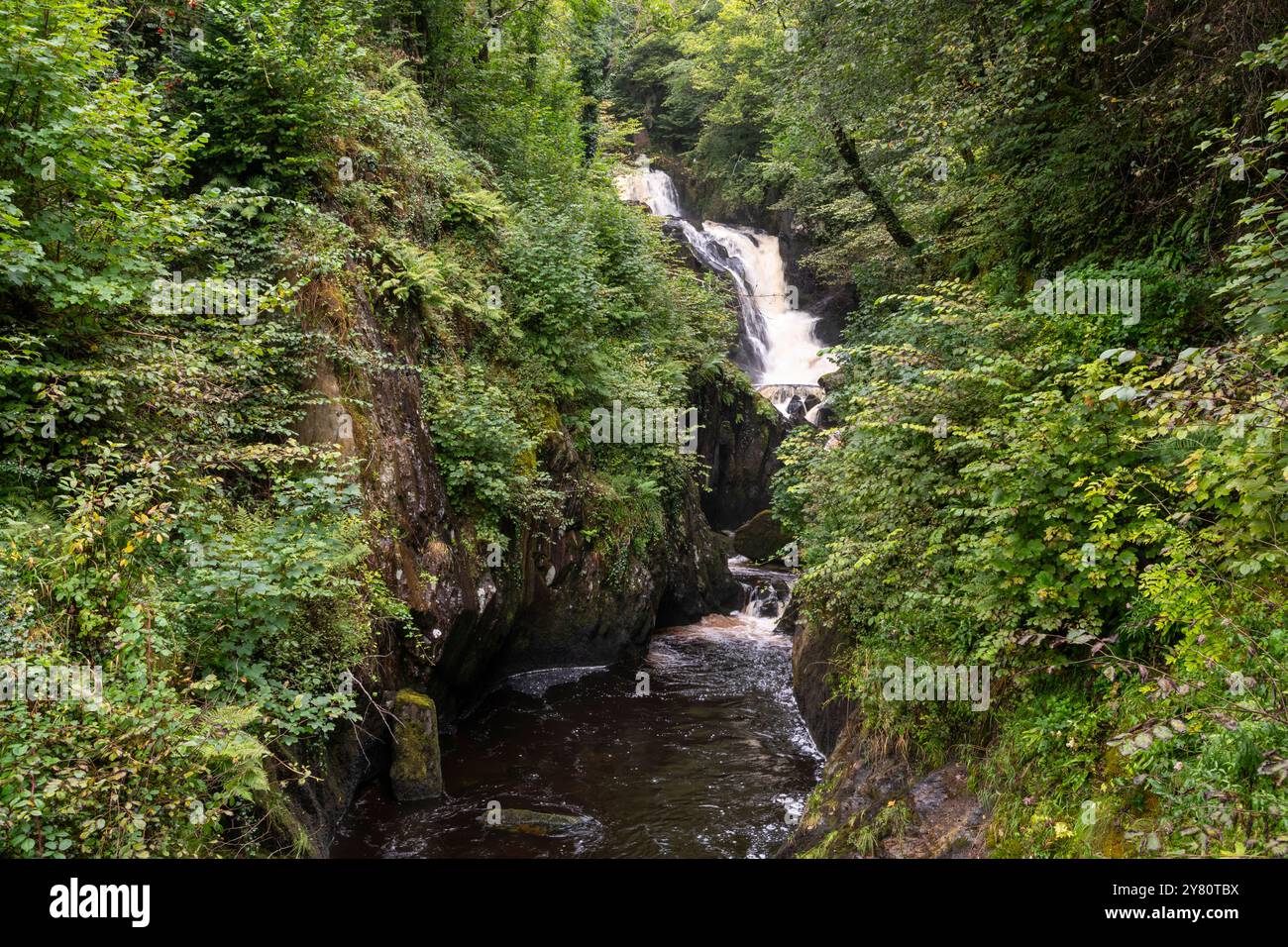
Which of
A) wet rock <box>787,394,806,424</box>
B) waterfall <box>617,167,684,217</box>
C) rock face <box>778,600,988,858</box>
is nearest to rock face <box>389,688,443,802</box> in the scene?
rock face <box>778,600,988,858</box>

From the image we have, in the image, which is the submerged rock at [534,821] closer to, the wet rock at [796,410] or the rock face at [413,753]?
the rock face at [413,753]

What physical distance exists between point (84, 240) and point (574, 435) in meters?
8.41

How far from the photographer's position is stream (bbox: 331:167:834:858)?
7594 millimetres

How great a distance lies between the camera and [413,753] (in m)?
8.18

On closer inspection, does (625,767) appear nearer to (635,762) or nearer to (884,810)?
(635,762)

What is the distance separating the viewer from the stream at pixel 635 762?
24.9 feet

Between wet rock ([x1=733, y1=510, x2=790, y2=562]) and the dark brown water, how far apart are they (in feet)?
19.6

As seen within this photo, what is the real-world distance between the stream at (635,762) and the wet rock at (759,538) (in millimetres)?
3484

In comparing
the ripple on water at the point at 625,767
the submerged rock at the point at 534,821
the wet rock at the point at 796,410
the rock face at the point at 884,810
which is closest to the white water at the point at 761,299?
the wet rock at the point at 796,410

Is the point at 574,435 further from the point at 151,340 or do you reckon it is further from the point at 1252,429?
the point at 1252,429

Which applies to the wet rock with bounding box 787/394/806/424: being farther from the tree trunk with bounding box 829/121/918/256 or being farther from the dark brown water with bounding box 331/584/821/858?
the dark brown water with bounding box 331/584/821/858

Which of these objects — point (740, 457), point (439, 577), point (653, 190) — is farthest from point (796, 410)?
point (439, 577)

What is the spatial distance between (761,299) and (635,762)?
2312 centimetres
